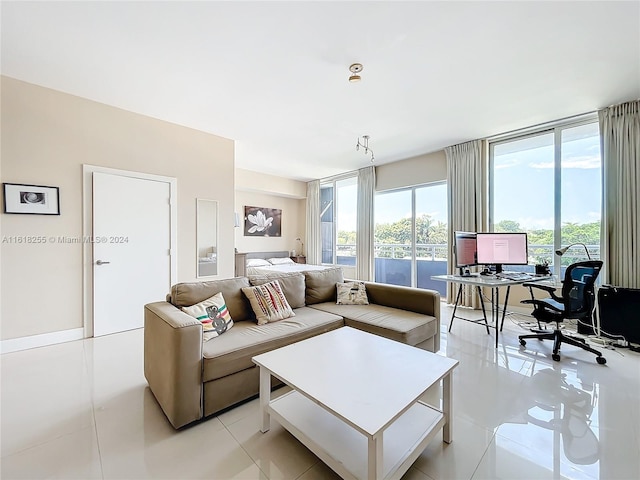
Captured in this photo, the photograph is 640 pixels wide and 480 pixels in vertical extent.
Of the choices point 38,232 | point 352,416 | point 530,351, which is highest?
point 38,232

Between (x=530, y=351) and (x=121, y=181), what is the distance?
16.5ft

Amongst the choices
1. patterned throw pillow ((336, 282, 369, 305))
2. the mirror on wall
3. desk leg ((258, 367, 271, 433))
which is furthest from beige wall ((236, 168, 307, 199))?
desk leg ((258, 367, 271, 433))

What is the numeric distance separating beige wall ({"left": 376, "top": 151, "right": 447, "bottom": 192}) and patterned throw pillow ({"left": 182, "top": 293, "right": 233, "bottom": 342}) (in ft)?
14.3

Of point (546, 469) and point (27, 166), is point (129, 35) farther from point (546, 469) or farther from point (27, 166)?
point (546, 469)

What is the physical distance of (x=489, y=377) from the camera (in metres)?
2.23

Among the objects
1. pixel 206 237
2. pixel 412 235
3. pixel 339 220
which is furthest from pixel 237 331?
pixel 339 220

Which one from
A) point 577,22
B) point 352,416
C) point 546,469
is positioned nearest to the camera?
point 352,416

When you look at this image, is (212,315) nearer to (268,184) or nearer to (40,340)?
(40,340)

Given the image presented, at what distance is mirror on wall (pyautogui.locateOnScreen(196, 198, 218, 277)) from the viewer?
4055mm

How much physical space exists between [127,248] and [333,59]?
322cm

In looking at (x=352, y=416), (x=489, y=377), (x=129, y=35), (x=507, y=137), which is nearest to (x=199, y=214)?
(x=129, y=35)

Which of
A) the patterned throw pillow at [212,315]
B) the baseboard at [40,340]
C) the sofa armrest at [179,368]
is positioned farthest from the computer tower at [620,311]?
the baseboard at [40,340]

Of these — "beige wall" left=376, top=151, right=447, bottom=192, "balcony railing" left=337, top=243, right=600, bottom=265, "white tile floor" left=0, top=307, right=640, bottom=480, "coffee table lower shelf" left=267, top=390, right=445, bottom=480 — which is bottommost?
"white tile floor" left=0, top=307, right=640, bottom=480

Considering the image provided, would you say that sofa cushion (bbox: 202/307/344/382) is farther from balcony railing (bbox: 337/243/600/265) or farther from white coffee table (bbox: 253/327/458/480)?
balcony railing (bbox: 337/243/600/265)
